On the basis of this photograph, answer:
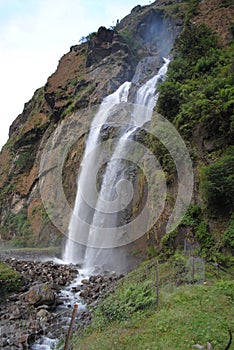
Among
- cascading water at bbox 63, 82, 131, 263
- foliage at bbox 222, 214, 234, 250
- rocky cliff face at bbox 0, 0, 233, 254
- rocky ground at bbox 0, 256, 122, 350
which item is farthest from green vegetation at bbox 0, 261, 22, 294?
rocky cliff face at bbox 0, 0, 233, 254

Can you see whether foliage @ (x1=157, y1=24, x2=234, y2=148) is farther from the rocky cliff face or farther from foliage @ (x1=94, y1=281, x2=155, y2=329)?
foliage @ (x1=94, y1=281, x2=155, y2=329)

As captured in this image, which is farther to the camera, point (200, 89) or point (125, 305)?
point (200, 89)

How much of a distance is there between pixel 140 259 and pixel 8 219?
68.2 ft

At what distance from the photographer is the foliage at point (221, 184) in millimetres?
10266

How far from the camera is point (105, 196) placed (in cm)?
1833

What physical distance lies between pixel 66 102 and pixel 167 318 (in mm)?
29690

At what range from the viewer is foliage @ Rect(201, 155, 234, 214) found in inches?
404

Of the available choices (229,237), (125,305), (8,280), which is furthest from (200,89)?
(8,280)

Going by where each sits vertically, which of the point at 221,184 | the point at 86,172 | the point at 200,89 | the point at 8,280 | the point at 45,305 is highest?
the point at 200,89

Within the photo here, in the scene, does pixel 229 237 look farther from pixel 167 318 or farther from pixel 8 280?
pixel 8 280

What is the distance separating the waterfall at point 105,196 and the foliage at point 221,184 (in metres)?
6.17

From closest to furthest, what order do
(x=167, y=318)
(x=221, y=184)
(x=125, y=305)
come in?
(x=167, y=318) → (x=125, y=305) → (x=221, y=184)

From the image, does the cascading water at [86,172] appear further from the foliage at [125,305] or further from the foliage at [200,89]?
the foliage at [125,305]

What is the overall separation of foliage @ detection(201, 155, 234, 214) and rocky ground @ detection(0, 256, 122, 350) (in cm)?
465
